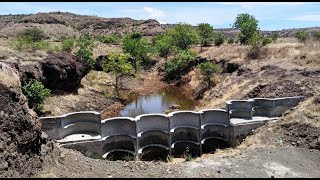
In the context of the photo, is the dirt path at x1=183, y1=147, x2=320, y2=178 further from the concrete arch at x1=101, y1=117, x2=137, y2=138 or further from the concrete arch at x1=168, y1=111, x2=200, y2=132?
the concrete arch at x1=101, y1=117, x2=137, y2=138

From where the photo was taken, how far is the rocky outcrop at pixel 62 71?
25859 mm

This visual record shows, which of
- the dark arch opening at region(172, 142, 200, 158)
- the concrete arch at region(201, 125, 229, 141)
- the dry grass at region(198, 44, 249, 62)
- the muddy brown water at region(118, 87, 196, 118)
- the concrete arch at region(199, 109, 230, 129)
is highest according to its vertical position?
the dry grass at region(198, 44, 249, 62)

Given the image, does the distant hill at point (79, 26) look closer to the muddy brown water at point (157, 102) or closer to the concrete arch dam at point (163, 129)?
the muddy brown water at point (157, 102)

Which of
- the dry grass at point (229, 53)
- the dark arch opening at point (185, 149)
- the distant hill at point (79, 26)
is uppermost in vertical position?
the distant hill at point (79, 26)

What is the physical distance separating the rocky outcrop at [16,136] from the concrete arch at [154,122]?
6.73 metres

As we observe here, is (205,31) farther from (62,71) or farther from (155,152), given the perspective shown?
(155,152)

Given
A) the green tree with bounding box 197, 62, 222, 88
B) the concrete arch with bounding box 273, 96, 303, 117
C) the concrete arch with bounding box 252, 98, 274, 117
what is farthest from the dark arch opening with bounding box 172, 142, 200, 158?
the green tree with bounding box 197, 62, 222, 88

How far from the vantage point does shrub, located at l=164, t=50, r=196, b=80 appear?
1555 inches

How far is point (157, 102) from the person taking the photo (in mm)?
32188

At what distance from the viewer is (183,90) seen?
36438mm

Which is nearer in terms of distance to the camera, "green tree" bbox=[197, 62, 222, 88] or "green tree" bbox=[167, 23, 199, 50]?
"green tree" bbox=[197, 62, 222, 88]

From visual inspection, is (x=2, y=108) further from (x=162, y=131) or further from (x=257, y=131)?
(x=257, y=131)

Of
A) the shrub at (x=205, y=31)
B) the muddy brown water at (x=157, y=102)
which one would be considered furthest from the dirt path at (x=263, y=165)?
the shrub at (x=205, y=31)

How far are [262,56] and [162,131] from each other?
61.8 ft
